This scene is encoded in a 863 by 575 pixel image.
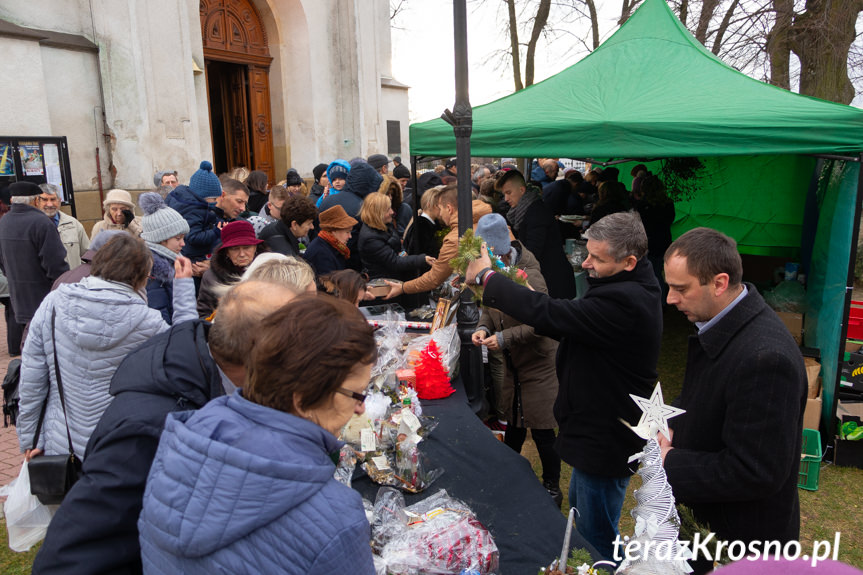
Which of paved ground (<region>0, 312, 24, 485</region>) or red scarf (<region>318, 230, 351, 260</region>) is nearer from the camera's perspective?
paved ground (<region>0, 312, 24, 485</region>)

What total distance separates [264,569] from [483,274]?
2.05 meters

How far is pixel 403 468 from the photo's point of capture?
97.0 inches

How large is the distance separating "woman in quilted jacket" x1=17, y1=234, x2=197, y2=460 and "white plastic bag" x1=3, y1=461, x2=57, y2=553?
0.18 m

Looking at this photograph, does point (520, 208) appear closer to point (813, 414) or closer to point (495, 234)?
point (495, 234)

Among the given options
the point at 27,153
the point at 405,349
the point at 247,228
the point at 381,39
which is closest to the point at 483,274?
the point at 405,349

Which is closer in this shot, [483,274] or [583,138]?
[483,274]

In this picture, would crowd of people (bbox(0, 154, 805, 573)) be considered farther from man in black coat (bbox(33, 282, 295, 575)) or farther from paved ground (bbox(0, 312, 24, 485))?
paved ground (bbox(0, 312, 24, 485))

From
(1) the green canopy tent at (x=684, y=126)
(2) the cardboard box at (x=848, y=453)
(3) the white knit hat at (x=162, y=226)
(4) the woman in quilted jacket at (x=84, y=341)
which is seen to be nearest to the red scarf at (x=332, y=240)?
(3) the white knit hat at (x=162, y=226)

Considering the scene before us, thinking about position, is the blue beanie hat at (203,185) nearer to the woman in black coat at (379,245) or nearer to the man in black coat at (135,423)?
the woman in black coat at (379,245)

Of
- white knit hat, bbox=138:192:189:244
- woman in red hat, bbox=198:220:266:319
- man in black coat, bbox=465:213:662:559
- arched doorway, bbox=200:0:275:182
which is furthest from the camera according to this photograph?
arched doorway, bbox=200:0:275:182

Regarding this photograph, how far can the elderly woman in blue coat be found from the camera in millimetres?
1065

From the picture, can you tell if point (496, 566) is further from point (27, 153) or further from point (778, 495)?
point (27, 153)

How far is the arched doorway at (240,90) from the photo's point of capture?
37.6ft

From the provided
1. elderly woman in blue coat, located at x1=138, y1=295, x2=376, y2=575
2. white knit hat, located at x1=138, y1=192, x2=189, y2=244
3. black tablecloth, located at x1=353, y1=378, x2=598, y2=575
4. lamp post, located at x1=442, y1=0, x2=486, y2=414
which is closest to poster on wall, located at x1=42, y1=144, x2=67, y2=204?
white knit hat, located at x1=138, y1=192, x2=189, y2=244
